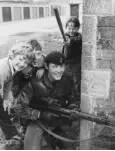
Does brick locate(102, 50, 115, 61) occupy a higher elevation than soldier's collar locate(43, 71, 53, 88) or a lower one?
higher

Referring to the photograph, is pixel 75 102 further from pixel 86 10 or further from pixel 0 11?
pixel 0 11

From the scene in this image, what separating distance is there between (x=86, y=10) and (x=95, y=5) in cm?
10

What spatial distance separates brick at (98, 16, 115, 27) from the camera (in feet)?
8.32

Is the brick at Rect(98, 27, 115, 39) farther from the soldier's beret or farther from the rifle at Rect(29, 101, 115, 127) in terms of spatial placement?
the rifle at Rect(29, 101, 115, 127)

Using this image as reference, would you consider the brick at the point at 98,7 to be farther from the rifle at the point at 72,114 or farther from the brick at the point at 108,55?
the rifle at the point at 72,114

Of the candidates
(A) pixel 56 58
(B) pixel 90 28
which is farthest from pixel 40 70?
(B) pixel 90 28

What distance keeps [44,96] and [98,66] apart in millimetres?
678

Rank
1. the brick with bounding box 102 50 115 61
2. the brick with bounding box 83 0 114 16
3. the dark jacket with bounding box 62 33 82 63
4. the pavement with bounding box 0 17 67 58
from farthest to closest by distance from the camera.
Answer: the pavement with bounding box 0 17 67 58 → the dark jacket with bounding box 62 33 82 63 → the brick with bounding box 102 50 115 61 → the brick with bounding box 83 0 114 16

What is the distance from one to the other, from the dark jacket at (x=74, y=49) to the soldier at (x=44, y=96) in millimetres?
702

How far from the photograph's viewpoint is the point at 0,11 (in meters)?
19.6

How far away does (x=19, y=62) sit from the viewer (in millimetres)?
2719

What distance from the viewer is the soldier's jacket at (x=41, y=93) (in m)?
2.69

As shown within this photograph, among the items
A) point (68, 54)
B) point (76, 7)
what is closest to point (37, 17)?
point (76, 7)

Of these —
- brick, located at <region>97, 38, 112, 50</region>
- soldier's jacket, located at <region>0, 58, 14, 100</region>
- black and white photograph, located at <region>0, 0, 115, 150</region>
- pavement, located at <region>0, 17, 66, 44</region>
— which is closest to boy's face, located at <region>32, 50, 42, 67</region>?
black and white photograph, located at <region>0, 0, 115, 150</region>
